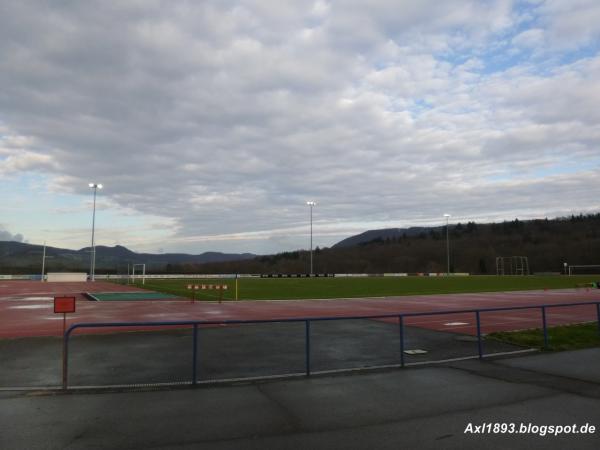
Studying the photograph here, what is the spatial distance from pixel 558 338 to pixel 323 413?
10267 millimetres

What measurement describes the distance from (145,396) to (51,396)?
1597mm

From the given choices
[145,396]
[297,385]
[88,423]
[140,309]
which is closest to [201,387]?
[145,396]

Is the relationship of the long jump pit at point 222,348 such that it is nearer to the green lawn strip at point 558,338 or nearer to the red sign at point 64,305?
the green lawn strip at point 558,338

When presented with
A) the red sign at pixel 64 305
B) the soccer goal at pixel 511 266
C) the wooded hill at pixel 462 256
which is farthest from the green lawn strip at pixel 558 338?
the wooded hill at pixel 462 256

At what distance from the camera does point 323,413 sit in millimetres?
6676

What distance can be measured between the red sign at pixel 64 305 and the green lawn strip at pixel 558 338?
11.4 metres

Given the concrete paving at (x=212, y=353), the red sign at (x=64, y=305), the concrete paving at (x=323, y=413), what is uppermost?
the red sign at (x=64, y=305)

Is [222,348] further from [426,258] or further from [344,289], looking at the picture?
[426,258]

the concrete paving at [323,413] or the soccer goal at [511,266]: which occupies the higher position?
the soccer goal at [511,266]

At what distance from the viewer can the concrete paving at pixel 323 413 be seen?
5590 mm

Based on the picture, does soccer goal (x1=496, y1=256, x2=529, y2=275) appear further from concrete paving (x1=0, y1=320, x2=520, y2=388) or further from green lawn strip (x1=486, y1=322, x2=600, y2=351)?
concrete paving (x1=0, y1=320, x2=520, y2=388)

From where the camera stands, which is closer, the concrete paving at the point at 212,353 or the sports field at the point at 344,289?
the concrete paving at the point at 212,353

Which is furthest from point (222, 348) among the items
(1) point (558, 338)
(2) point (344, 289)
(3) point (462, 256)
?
(3) point (462, 256)

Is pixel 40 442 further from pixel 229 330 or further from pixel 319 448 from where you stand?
pixel 229 330
